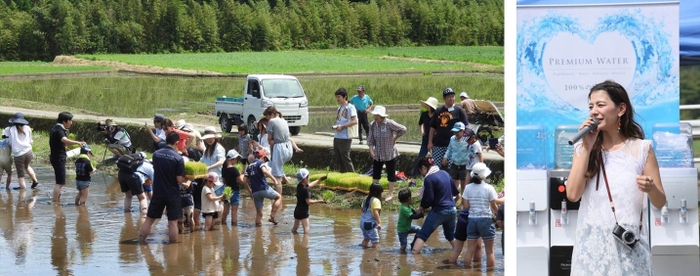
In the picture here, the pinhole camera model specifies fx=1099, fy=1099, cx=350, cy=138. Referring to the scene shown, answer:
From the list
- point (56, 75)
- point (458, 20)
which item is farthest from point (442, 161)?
point (458, 20)

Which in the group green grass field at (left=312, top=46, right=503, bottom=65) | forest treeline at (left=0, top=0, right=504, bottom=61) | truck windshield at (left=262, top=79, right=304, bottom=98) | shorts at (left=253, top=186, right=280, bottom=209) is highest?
forest treeline at (left=0, top=0, right=504, bottom=61)

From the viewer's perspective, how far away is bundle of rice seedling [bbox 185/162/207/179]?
12.8m

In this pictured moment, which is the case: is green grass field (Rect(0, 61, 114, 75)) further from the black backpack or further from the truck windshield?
the black backpack

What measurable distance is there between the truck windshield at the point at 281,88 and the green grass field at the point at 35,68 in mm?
31119

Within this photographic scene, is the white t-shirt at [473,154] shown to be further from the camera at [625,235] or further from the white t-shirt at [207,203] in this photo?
the camera at [625,235]

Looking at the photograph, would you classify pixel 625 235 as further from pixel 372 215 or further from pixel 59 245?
pixel 59 245

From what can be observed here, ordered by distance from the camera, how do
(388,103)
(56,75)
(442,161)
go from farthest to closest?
A: (56,75)
(388,103)
(442,161)

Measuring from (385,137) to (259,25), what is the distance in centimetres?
6453

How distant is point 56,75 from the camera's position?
54.4m

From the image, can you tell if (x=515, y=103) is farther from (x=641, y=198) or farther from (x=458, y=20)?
(x=458, y=20)

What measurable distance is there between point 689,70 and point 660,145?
48 centimetres

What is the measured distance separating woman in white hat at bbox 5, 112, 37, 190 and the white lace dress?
41.4ft

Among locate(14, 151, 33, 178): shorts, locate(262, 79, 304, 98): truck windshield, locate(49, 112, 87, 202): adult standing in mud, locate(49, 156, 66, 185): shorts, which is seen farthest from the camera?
locate(262, 79, 304, 98): truck windshield

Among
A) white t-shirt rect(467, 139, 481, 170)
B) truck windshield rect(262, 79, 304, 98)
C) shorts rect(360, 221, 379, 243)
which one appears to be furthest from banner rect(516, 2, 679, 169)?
truck windshield rect(262, 79, 304, 98)
